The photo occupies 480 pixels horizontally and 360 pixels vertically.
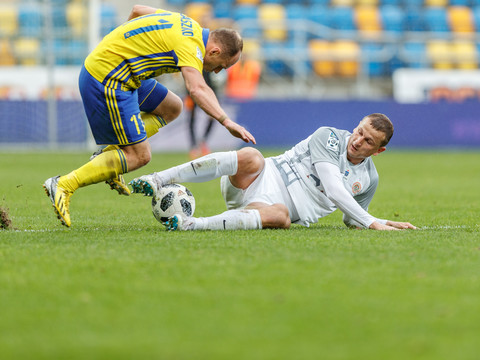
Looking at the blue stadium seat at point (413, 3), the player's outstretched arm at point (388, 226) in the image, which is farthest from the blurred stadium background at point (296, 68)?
the player's outstretched arm at point (388, 226)

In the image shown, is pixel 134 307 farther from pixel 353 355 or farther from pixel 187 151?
pixel 187 151

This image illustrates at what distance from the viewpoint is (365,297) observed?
2.86 metres

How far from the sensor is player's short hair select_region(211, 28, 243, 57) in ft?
15.8

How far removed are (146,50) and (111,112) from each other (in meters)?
0.47

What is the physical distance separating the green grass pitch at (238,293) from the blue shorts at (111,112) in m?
0.62

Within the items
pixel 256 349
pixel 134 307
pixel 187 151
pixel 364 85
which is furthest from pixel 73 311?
pixel 364 85

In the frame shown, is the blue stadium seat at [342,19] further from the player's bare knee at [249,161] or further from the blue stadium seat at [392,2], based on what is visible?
the player's bare knee at [249,161]

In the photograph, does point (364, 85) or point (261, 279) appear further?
point (364, 85)

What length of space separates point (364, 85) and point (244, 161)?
1574 cm

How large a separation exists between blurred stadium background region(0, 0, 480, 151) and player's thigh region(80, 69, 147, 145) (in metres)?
10.8

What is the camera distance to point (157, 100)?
5.46 m

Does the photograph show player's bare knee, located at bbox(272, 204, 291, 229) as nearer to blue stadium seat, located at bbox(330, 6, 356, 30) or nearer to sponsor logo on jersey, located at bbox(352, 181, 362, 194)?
sponsor logo on jersey, located at bbox(352, 181, 362, 194)

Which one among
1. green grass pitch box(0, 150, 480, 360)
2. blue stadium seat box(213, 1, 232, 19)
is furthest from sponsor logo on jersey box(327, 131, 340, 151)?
blue stadium seat box(213, 1, 232, 19)

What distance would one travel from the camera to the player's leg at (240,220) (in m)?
4.72
